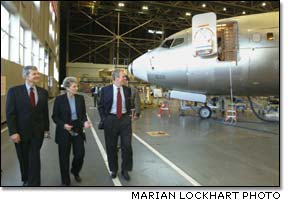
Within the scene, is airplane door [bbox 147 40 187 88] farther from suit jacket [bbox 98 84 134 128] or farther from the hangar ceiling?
suit jacket [bbox 98 84 134 128]

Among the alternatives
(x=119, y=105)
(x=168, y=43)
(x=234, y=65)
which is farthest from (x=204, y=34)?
(x=119, y=105)

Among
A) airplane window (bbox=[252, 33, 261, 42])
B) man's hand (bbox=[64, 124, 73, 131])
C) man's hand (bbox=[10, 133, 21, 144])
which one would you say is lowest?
man's hand (bbox=[10, 133, 21, 144])

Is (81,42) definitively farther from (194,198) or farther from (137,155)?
(194,198)

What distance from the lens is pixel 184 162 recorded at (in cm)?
390

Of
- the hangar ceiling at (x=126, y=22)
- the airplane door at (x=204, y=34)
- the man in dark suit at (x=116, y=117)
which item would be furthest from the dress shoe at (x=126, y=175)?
the hangar ceiling at (x=126, y=22)

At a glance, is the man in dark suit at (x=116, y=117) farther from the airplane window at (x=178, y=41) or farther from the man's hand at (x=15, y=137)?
the airplane window at (x=178, y=41)

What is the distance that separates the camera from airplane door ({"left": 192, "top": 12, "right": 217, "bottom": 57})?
659 cm

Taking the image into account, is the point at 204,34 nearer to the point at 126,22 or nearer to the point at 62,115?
the point at 62,115

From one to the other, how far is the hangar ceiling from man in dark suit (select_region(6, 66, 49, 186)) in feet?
29.2

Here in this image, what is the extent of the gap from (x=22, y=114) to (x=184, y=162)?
2.28 metres

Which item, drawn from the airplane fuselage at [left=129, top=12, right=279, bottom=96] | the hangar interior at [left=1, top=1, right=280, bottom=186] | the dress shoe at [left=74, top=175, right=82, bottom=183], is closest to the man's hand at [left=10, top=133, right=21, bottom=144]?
the hangar interior at [left=1, top=1, right=280, bottom=186]

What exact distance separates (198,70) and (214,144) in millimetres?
3068

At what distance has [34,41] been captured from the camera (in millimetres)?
8953
